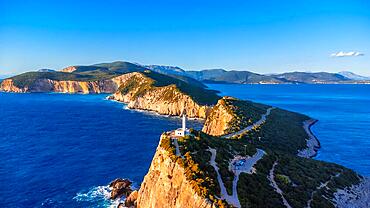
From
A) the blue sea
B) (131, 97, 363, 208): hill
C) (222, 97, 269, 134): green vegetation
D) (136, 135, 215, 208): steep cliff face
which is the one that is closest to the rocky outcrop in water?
the blue sea

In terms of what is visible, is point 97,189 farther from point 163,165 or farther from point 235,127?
point 235,127

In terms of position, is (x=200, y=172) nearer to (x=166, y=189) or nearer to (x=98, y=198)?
(x=166, y=189)

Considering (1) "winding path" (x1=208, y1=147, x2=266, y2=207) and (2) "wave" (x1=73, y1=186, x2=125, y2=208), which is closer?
(1) "winding path" (x1=208, y1=147, x2=266, y2=207)

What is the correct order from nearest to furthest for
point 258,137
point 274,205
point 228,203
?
1. point 228,203
2. point 274,205
3. point 258,137

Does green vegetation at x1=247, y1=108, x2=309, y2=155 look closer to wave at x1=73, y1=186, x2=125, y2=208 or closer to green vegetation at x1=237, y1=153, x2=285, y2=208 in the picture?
green vegetation at x1=237, y1=153, x2=285, y2=208

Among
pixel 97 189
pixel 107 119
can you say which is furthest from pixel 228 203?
pixel 107 119

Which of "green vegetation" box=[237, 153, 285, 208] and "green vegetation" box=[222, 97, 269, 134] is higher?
"green vegetation" box=[222, 97, 269, 134]

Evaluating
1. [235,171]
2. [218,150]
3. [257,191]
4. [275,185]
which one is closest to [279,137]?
[218,150]
